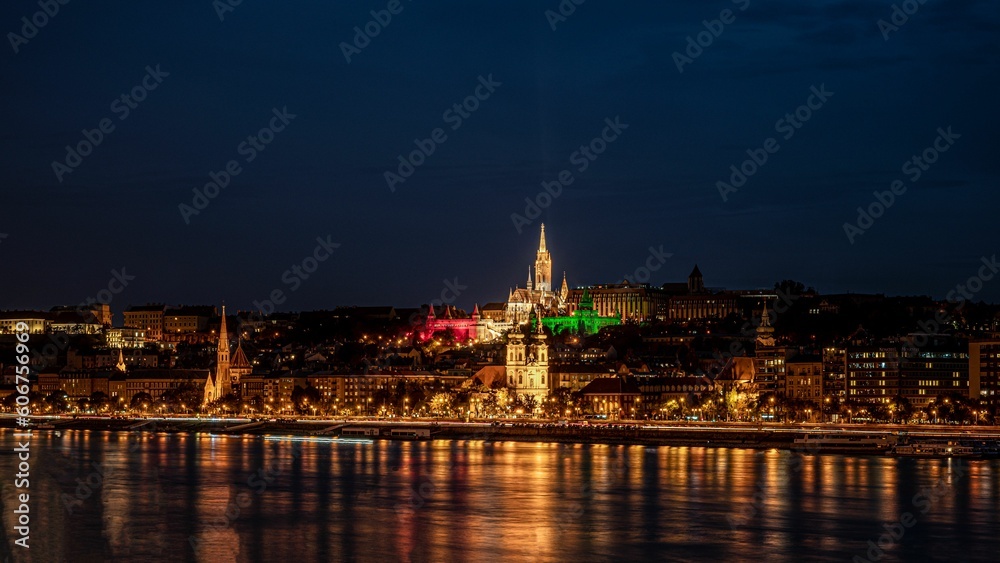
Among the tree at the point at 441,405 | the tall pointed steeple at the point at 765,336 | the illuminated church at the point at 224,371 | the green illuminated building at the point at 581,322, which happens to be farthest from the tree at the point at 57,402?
the tall pointed steeple at the point at 765,336

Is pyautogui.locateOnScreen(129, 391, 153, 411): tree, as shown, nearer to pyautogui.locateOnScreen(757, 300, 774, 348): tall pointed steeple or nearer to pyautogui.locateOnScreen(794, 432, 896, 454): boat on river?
pyautogui.locateOnScreen(757, 300, 774, 348): tall pointed steeple

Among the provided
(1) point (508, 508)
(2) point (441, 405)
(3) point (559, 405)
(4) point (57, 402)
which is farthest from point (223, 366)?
(1) point (508, 508)

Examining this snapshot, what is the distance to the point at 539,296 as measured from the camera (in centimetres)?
11294

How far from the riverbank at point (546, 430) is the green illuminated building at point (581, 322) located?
3767cm

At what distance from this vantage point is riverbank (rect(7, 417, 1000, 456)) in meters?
48.4

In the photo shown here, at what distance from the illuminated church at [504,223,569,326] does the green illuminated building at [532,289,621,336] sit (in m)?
1.75

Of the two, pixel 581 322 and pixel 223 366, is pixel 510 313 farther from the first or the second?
pixel 223 366

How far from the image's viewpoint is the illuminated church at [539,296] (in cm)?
10751

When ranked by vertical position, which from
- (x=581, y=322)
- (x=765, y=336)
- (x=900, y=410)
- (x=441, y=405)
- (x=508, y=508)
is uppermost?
(x=581, y=322)

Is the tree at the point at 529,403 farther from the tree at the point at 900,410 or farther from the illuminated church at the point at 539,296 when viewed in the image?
the illuminated church at the point at 539,296

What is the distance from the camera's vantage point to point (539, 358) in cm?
7012

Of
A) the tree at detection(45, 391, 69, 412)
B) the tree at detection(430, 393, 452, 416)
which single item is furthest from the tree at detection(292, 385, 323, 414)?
the tree at detection(45, 391, 69, 412)

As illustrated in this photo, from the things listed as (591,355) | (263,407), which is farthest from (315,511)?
(591,355)

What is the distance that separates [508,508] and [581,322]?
7301 centimetres
